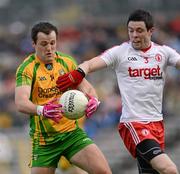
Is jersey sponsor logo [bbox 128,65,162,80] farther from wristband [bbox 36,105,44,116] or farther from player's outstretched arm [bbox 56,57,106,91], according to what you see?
wristband [bbox 36,105,44,116]

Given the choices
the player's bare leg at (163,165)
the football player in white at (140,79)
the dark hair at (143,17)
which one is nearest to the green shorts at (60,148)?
the football player in white at (140,79)

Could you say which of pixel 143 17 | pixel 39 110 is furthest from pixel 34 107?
pixel 143 17

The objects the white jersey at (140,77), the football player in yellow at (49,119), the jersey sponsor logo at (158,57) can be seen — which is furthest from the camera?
the jersey sponsor logo at (158,57)

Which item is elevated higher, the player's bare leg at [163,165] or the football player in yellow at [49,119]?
the football player in yellow at [49,119]

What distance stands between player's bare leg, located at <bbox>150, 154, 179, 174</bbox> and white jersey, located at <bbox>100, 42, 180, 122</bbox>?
627mm

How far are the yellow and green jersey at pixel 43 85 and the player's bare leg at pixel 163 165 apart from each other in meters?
1.11

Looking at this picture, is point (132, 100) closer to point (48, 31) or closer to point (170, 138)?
point (48, 31)

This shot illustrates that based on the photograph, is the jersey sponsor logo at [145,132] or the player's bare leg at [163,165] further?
the jersey sponsor logo at [145,132]

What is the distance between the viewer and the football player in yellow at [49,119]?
1052 cm

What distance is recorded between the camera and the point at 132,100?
10.8 m

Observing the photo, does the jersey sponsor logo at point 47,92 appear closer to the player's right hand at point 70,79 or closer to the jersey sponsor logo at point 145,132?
the player's right hand at point 70,79

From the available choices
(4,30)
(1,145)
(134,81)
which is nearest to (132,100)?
(134,81)

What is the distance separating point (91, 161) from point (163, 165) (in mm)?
867

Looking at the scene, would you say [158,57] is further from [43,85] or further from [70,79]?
[43,85]
